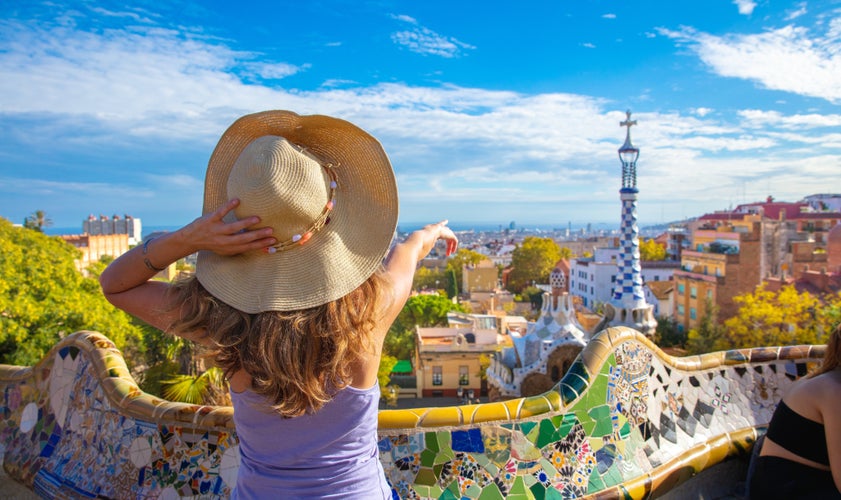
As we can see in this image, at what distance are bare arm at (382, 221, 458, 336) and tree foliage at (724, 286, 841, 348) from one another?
1838cm

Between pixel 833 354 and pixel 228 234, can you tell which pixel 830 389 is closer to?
pixel 833 354

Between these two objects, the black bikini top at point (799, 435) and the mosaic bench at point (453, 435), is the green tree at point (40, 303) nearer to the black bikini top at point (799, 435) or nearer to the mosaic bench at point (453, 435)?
the mosaic bench at point (453, 435)

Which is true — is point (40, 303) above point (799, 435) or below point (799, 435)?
below

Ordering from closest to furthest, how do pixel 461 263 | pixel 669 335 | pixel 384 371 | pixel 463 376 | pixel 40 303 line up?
pixel 40 303 < pixel 384 371 < pixel 463 376 < pixel 669 335 < pixel 461 263

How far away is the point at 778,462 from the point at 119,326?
12648 millimetres

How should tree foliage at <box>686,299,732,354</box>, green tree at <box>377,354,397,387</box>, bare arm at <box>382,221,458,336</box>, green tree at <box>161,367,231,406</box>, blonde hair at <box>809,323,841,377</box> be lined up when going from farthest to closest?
1. tree foliage at <box>686,299,732,354</box>
2. green tree at <box>377,354,397,387</box>
3. green tree at <box>161,367,231,406</box>
4. blonde hair at <box>809,323,841,377</box>
5. bare arm at <box>382,221,458,336</box>

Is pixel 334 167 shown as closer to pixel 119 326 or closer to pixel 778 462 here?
pixel 778 462

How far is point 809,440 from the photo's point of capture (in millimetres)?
2041

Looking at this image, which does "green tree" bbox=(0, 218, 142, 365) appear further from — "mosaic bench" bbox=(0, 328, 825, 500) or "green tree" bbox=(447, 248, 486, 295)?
"green tree" bbox=(447, 248, 486, 295)

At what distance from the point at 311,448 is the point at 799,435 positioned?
5.59 feet

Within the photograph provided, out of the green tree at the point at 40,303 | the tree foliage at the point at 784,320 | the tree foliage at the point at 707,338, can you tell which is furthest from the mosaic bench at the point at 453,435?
the tree foliage at the point at 707,338

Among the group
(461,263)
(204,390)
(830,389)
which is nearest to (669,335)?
(204,390)

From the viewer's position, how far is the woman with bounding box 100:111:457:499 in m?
1.37

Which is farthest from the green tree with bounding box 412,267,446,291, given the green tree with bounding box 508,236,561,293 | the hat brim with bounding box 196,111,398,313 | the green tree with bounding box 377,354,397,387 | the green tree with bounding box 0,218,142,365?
the hat brim with bounding box 196,111,398,313
